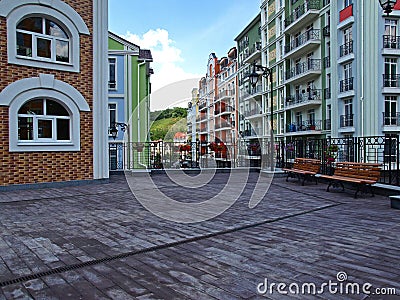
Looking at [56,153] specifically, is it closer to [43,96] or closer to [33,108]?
[33,108]

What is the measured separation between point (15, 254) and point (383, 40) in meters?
28.7

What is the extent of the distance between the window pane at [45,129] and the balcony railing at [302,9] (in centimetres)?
2935

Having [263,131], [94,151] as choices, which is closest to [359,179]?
[94,151]

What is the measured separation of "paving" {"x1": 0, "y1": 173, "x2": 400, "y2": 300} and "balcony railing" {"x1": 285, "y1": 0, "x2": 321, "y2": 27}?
29.7 m

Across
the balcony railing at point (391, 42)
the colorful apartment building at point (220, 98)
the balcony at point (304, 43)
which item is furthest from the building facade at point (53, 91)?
the colorful apartment building at point (220, 98)

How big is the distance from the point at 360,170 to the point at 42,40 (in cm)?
984

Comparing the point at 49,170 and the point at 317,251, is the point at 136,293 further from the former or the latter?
the point at 49,170

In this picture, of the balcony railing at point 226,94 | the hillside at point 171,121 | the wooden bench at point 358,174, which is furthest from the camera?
the balcony railing at point 226,94

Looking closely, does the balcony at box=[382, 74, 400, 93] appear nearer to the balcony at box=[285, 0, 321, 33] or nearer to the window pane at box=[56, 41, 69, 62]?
the balcony at box=[285, 0, 321, 33]

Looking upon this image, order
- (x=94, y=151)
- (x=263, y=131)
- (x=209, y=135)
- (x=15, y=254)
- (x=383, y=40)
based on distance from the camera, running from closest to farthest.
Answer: (x=15, y=254) < (x=94, y=151) < (x=383, y=40) < (x=263, y=131) < (x=209, y=135)

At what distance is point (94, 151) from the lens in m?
11.5

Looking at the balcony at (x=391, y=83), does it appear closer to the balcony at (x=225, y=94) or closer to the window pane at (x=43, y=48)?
the window pane at (x=43, y=48)

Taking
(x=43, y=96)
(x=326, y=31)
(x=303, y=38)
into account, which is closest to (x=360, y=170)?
(x=43, y=96)

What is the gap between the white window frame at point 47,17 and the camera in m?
9.70
